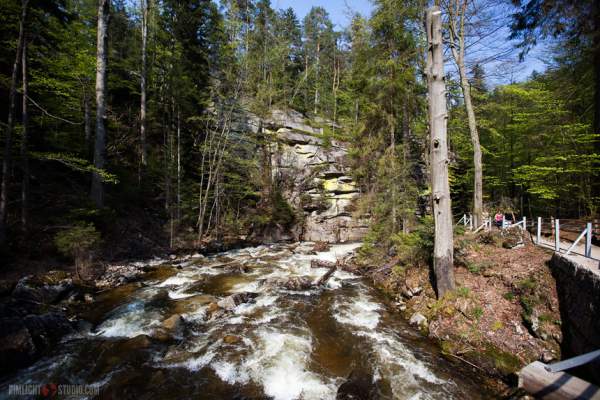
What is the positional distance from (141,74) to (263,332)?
62.5 ft

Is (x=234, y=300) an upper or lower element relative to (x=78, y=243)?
lower

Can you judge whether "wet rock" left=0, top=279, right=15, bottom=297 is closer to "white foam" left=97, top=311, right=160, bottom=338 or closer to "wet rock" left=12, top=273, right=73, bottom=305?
"wet rock" left=12, top=273, right=73, bottom=305

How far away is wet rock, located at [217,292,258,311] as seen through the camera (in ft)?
22.7

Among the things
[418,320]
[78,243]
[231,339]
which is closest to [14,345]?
[231,339]

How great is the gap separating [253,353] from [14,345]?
13.9ft

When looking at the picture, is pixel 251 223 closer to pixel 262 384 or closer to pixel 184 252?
pixel 184 252

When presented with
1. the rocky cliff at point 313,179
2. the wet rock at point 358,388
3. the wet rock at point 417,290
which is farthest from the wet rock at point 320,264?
the rocky cliff at point 313,179

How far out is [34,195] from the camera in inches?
383

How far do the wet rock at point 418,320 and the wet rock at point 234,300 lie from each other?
4.61 metres

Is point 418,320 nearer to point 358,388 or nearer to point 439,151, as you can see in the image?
point 358,388

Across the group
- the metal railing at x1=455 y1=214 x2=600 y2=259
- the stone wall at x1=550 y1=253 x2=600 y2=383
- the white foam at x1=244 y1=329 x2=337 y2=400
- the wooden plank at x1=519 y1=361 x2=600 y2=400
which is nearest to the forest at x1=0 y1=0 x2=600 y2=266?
the metal railing at x1=455 y1=214 x2=600 y2=259

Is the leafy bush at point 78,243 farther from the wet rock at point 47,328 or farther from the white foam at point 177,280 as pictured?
the wet rock at point 47,328

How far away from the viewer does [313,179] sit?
22172mm

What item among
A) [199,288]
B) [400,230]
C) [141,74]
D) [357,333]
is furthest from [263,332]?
[141,74]
